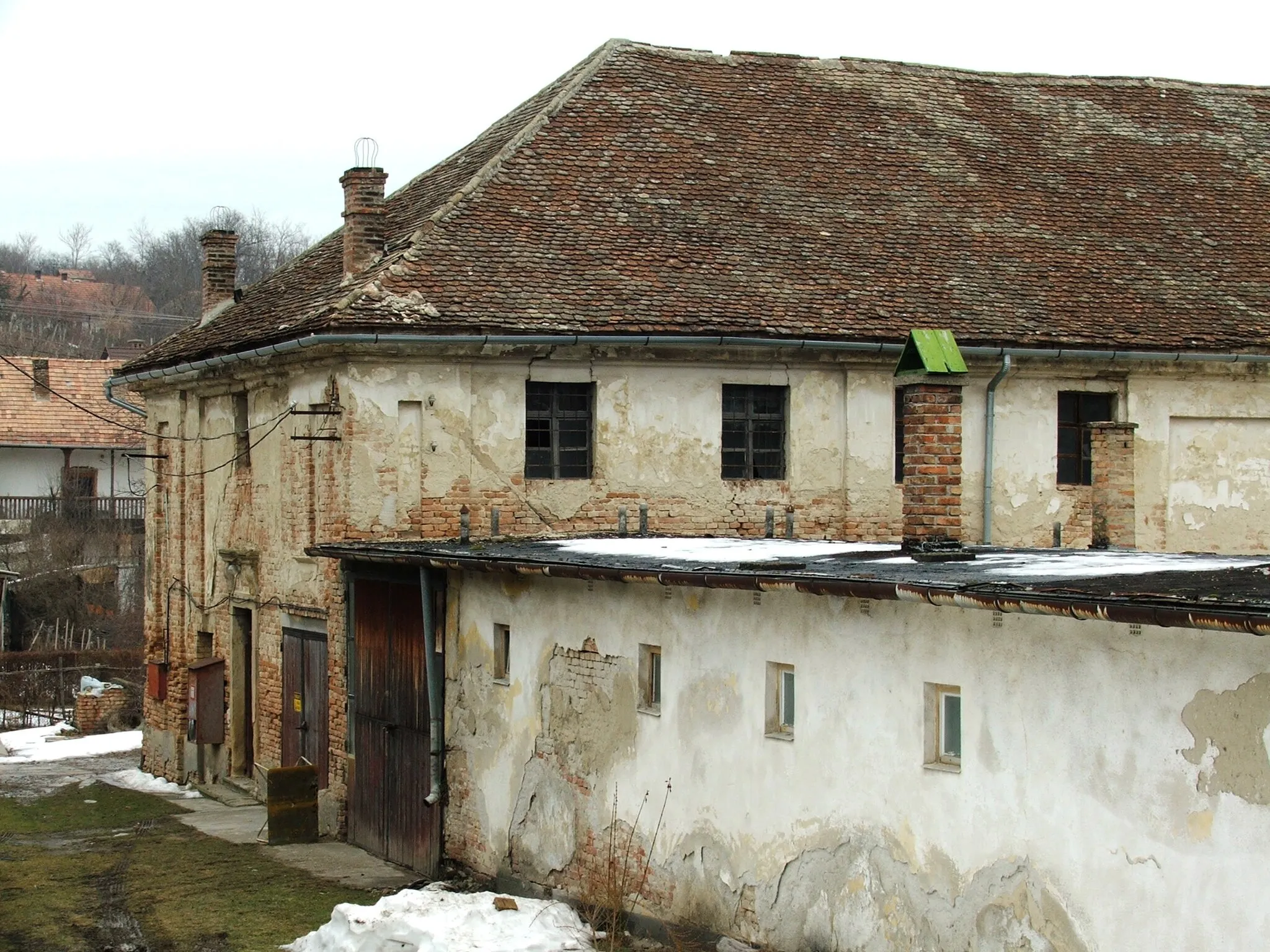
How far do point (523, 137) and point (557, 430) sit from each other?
404cm

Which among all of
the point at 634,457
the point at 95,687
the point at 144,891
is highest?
the point at 634,457

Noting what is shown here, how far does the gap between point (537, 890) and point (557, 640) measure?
201 centimetres

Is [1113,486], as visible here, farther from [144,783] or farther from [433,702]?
[144,783]

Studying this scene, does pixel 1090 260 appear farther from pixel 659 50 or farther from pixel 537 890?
pixel 537 890

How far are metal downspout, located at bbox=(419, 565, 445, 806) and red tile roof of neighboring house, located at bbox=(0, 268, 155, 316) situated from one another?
73269 millimetres

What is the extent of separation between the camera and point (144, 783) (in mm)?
22750

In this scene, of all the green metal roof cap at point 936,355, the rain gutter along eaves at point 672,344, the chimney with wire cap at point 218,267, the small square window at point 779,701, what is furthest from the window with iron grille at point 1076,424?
the chimney with wire cap at point 218,267

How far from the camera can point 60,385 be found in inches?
1865

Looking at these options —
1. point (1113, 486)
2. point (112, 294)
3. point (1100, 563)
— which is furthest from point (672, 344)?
point (112, 294)

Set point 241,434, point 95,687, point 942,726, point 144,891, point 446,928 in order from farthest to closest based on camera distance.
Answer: point 95,687, point 241,434, point 144,891, point 446,928, point 942,726

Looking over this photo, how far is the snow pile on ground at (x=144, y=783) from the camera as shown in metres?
21.9

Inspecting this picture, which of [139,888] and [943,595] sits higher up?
[943,595]

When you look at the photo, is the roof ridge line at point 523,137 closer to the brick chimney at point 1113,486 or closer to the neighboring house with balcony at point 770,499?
the neighboring house with balcony at point 770,499

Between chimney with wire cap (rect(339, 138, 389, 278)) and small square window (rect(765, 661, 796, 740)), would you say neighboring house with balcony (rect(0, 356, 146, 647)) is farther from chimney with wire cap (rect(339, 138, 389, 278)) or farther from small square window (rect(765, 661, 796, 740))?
small square window (rect(765, 661, 796, 740))
